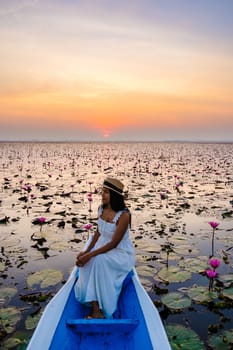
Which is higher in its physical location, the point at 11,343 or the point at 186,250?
the point at 186,250

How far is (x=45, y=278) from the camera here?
569 cm

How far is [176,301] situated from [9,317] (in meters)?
2.53

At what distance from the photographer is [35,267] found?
628 cm

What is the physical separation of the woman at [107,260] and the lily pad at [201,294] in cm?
153

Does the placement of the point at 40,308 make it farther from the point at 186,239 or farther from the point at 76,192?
the point at 76,192

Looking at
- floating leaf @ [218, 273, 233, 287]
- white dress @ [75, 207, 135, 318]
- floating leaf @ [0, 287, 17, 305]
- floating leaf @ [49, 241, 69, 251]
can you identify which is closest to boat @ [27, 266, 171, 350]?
white dress @ [75, 207, 135, 318]

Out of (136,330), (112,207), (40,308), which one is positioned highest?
(112,207)

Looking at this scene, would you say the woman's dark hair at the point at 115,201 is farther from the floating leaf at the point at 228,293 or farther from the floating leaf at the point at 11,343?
the floating leaf at the point at 228,293

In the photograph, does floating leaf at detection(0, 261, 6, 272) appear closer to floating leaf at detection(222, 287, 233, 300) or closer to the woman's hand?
the woman's hand

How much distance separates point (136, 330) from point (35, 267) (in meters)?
3.55

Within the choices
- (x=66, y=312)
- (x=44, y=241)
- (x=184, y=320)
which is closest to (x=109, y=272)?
(x=66, y=312)

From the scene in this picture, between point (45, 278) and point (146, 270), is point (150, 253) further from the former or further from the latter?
point (45, 278)

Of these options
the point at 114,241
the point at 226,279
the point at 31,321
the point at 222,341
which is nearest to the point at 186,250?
the point at 226,279

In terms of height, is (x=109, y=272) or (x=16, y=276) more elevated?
(x=109, y=272)
